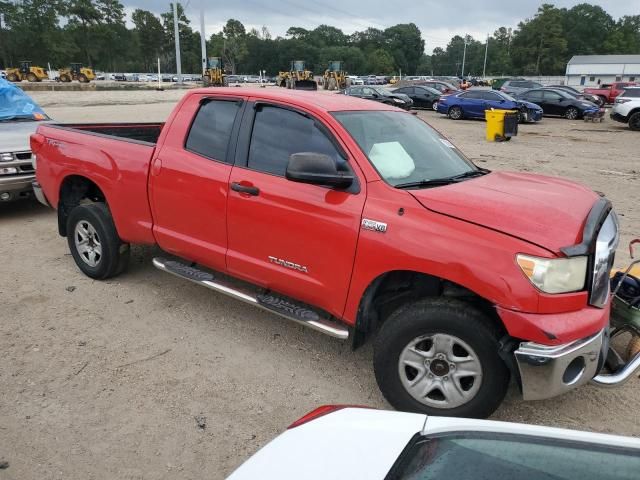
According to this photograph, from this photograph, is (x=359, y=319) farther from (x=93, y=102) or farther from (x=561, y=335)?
(x=93, y=102)

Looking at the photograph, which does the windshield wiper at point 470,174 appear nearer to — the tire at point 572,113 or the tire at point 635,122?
the tire at point 635,122

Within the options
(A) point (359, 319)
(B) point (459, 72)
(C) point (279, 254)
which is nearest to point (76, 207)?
(C) point (279, 254)

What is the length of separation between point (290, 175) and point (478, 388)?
1619 millimetres

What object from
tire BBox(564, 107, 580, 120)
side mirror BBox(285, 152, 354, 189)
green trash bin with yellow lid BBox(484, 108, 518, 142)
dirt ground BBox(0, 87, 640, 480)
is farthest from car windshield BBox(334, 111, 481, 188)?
tire BBox(564, 107, 580, 120)

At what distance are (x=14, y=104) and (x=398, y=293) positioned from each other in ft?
26.5

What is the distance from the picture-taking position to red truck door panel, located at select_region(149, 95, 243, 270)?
393cm

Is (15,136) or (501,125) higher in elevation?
(15,136)

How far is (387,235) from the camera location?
3037 millimetres

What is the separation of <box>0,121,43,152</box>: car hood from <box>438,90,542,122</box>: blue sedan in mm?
19029

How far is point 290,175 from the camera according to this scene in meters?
3.19

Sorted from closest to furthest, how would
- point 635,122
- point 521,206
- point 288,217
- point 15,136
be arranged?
point 521,206 < point 288,217 < point 15,136 < point 635,122

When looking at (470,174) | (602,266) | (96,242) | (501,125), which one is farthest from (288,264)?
(501,125)

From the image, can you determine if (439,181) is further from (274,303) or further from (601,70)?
(601,70)

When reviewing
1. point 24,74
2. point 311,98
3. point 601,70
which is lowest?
point 24,74
